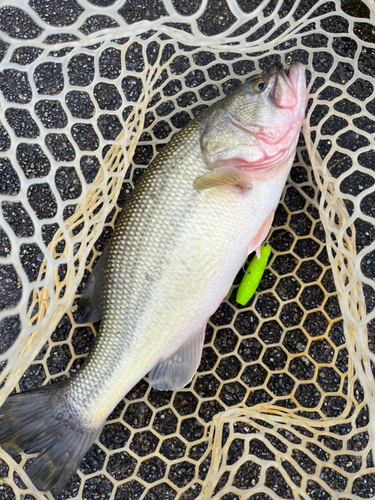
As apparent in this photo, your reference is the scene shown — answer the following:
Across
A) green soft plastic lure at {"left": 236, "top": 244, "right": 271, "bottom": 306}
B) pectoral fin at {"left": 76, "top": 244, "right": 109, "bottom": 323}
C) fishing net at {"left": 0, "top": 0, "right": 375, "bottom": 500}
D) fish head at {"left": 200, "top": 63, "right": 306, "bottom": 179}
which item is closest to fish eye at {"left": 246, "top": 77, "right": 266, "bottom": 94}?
fish head at {"left": 200, "top": 63, "right": 306, "bottom": 179}

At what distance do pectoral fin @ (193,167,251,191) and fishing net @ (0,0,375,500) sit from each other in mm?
419

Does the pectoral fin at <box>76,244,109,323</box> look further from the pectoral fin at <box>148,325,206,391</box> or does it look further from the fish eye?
the fish eye

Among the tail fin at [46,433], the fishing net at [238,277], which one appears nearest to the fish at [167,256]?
the tail fin at [46,433]

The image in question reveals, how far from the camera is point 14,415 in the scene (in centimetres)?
155

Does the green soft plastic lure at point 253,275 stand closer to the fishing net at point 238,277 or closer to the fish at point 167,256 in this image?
the fishing net at point 238,277

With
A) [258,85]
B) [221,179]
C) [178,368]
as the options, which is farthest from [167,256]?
[258,85]

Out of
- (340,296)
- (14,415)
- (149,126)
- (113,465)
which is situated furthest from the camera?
(149,126)

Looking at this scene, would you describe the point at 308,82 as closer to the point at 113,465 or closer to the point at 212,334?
the point at 212,334

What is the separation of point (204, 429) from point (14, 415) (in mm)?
796

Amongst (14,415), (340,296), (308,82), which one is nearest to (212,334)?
(340,296)

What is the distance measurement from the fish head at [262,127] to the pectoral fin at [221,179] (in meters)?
0.05

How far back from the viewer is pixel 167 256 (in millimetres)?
1559

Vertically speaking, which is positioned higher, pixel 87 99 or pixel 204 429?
pixel 87 99

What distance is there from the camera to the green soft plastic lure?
1.87 meters
